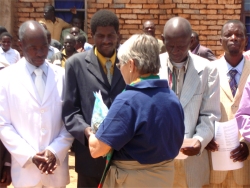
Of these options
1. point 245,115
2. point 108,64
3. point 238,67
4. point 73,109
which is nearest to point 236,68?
point 238,67

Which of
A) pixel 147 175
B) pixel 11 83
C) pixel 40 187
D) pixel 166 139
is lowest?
pixel 40 187

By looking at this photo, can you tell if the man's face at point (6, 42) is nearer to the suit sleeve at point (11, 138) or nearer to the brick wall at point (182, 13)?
the brick wall at point (182, 13)

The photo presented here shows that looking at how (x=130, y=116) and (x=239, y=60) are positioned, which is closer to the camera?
(x=130, y=116)

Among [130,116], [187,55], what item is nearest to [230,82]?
[187,55]

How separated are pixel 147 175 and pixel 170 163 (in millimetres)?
197

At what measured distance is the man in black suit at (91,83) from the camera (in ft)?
13.0

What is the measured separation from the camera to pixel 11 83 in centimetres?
393

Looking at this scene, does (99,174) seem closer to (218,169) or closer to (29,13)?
(218,169)

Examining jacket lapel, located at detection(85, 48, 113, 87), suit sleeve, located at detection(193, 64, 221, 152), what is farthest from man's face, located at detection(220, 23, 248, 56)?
jacket lapel, located at detection(85, 48, 113, 87)

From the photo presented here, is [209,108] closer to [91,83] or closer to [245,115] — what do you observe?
[245,115]

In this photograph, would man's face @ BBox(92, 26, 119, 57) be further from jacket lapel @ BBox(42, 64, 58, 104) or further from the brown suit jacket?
the brown suit jacket

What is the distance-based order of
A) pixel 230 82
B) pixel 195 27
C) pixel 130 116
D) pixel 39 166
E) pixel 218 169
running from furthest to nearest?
pixel 195 27 < pixel 230 82 < pixel 218 169 < pixel 39 166 < pixel 130 116

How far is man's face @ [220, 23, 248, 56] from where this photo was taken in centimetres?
462

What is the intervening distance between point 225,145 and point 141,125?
4.43 ft
